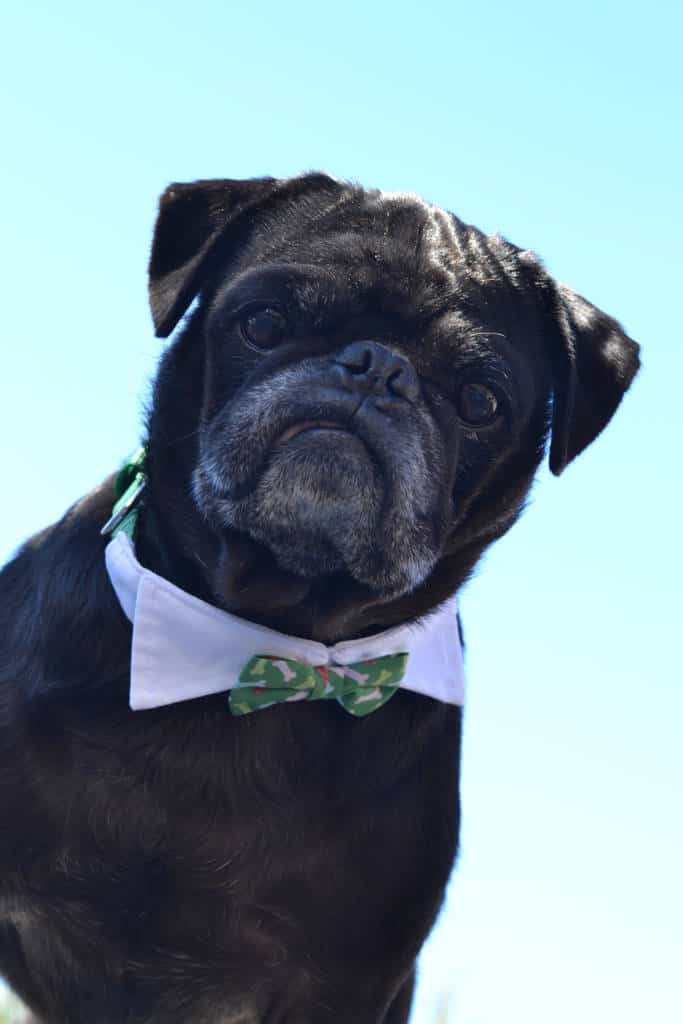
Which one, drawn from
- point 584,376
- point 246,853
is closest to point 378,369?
point 584,376

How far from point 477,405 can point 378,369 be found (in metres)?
0.35

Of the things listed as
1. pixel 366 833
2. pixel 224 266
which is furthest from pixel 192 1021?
pixel 224 266

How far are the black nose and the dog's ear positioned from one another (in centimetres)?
55

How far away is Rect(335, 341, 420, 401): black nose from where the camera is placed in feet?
10.8

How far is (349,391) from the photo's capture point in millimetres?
3273

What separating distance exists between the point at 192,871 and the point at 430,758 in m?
0.67

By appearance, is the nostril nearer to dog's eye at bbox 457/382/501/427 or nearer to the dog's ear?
dog's eye at bbox 457/382/501/427

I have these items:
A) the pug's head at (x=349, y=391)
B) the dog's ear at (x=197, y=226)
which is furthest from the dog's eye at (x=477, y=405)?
the dog's ear at (x=197, y=226)

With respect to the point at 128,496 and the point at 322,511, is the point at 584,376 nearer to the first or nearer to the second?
the point at 322,511

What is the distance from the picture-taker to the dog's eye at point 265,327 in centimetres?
343

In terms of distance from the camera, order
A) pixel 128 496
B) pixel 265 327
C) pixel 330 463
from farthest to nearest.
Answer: pixel 128 496
pixel 265 327
pixel 330 463

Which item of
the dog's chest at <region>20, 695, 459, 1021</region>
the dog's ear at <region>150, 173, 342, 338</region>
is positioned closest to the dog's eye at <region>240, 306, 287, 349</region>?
the dog's ear at <region>150, 173, 342, 338</region>

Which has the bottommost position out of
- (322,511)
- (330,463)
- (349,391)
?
(322,511)

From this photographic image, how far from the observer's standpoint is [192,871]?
3.48m
